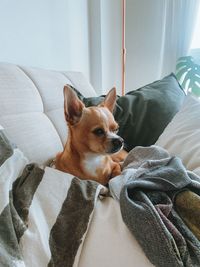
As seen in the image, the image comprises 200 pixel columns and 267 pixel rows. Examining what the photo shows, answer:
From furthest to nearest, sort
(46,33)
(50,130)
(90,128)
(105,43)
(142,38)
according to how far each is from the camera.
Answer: (142,38) → (105,43) → (46,33) → (50,130) → (90,128)

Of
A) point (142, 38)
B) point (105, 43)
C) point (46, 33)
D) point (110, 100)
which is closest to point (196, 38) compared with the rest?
point (142, 38)

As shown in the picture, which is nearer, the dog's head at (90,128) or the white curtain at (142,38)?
the dog's head at (90,128)

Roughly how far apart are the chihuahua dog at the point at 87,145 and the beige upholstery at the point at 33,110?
9 cm

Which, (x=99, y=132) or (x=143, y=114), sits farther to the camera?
(x=143, y=114)

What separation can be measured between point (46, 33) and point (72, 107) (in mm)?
849

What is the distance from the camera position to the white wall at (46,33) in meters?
1.33

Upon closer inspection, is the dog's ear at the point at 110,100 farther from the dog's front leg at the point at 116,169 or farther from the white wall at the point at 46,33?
the white wall at the point at 46,33

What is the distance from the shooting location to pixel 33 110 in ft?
3.45

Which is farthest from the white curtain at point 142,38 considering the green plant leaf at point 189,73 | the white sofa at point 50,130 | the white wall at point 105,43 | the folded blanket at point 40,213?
the folded blanket at point 40,213

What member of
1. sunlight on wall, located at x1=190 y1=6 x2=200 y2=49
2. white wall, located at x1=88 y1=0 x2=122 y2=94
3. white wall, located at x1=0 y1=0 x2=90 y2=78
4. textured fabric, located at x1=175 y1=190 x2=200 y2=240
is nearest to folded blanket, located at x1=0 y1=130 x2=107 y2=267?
textured fabric, located at x1=175 y1=190 x2=200 y2=240

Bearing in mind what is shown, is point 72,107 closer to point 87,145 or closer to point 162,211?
point 87,145

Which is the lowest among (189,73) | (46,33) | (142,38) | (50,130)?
(189,73)

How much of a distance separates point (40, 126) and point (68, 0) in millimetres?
1203

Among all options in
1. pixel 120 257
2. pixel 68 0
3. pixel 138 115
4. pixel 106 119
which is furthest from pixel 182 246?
pixel 68 0
